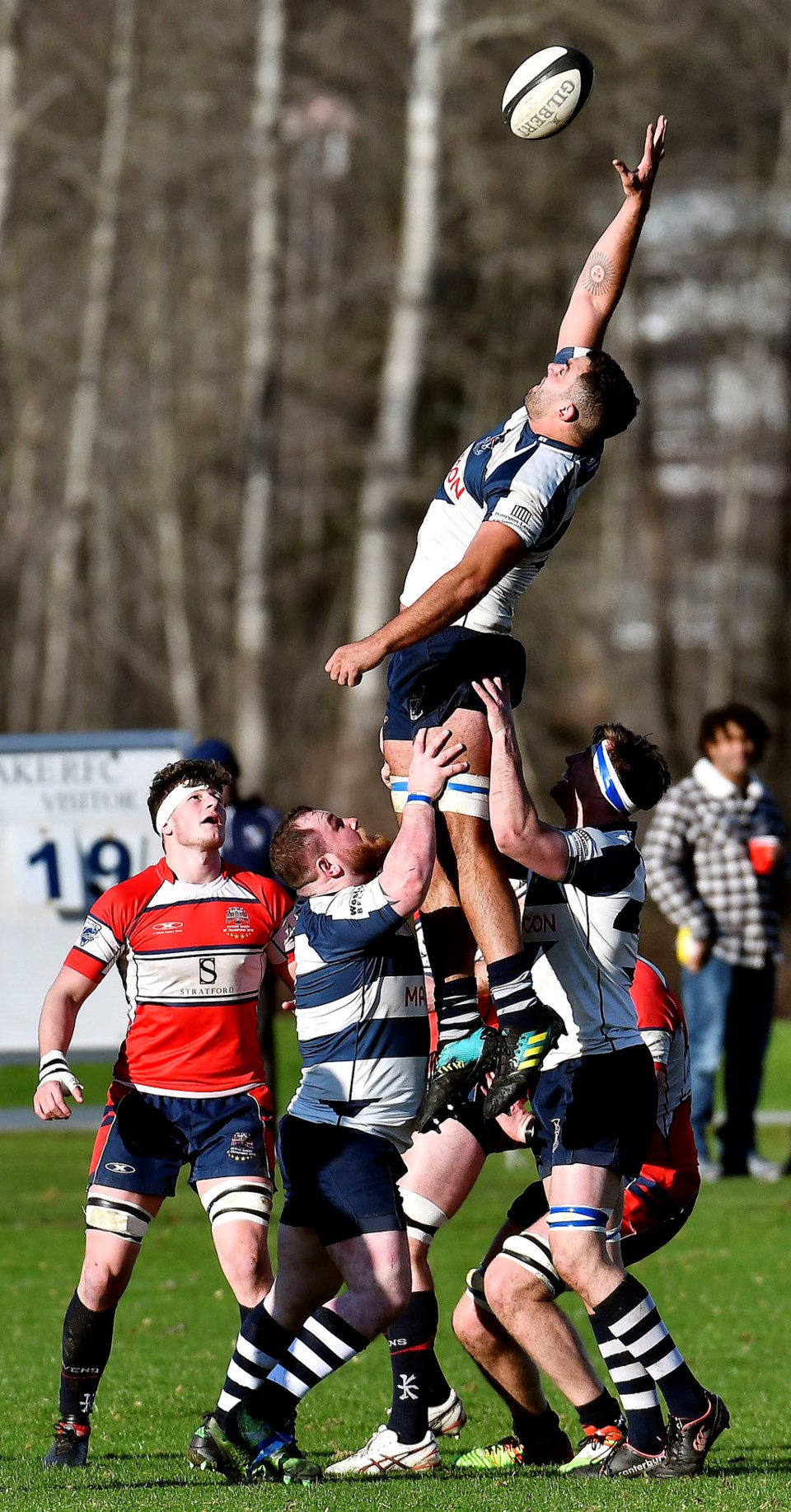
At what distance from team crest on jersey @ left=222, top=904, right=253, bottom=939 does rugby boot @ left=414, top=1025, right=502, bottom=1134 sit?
27.1 inches

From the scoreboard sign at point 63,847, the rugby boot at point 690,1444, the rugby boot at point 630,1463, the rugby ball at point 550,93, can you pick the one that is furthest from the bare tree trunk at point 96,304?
the rugby boot at point 690,1444

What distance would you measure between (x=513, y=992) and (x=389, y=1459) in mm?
1403

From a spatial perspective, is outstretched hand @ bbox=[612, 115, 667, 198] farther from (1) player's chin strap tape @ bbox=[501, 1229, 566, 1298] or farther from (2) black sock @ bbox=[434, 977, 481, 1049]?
(1) player's chin strap tape @ bbox=[501, 1229, 566, 1298]

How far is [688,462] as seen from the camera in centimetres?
3447

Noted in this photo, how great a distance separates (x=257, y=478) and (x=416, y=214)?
3974mm

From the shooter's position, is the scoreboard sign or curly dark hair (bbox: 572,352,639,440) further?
the scoreboard sign

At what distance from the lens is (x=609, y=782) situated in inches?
226

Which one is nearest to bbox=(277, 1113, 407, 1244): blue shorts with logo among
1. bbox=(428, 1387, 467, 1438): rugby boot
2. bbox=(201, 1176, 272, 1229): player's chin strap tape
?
bbox=(201, 1176, 272, 1229): player's chin strap tape

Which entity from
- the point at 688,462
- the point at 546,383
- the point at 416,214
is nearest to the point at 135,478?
the point at 688,462

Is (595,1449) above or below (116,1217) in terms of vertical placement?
below

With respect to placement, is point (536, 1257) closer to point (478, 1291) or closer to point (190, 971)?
point (478, 1291)

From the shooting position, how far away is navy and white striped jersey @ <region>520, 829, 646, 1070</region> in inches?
221

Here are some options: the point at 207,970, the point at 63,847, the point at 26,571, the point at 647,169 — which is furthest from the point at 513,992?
the point at 26,571

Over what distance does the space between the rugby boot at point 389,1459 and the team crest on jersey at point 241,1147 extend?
2.99 feet
